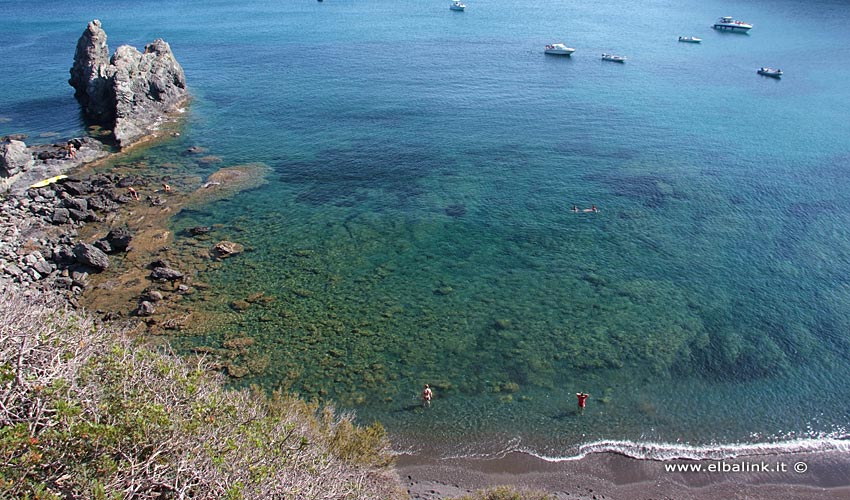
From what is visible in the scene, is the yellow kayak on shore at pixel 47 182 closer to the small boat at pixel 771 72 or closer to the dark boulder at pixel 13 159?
the dark boulder at pixel 13 159

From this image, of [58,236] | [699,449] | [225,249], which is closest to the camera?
[699,449]

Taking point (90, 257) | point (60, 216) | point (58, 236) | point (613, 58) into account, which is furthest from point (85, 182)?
point (613, 58)

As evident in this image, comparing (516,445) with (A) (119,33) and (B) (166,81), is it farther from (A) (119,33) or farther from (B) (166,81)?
(A) (119,33)

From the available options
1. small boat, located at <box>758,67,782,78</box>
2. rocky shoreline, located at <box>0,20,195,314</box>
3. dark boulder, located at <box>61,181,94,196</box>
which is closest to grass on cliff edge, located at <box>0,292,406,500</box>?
rocky shoreline, located at <box>0,20,195,314</box>

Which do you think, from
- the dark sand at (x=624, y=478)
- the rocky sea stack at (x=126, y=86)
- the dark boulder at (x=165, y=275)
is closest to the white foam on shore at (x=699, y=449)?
the dark sand at (x=624, y=478)

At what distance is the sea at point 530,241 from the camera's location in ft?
123

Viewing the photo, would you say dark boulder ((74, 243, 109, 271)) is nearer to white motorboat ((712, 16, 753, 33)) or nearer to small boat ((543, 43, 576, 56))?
small boat ((543, 43, 576, 56))

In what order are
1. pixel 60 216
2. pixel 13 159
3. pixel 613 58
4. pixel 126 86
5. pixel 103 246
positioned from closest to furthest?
pixel 103 246
pixel 60 216
pixel 13 159
pixel 126 86
pixel 613 58

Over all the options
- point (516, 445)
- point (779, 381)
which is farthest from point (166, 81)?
point (779, 381)

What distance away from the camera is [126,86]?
3214 inches

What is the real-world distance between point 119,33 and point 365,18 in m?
69.8

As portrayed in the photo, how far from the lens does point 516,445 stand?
113ft

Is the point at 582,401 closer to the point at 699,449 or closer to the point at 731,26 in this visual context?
the point at 699,449

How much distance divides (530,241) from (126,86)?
64.5 m
